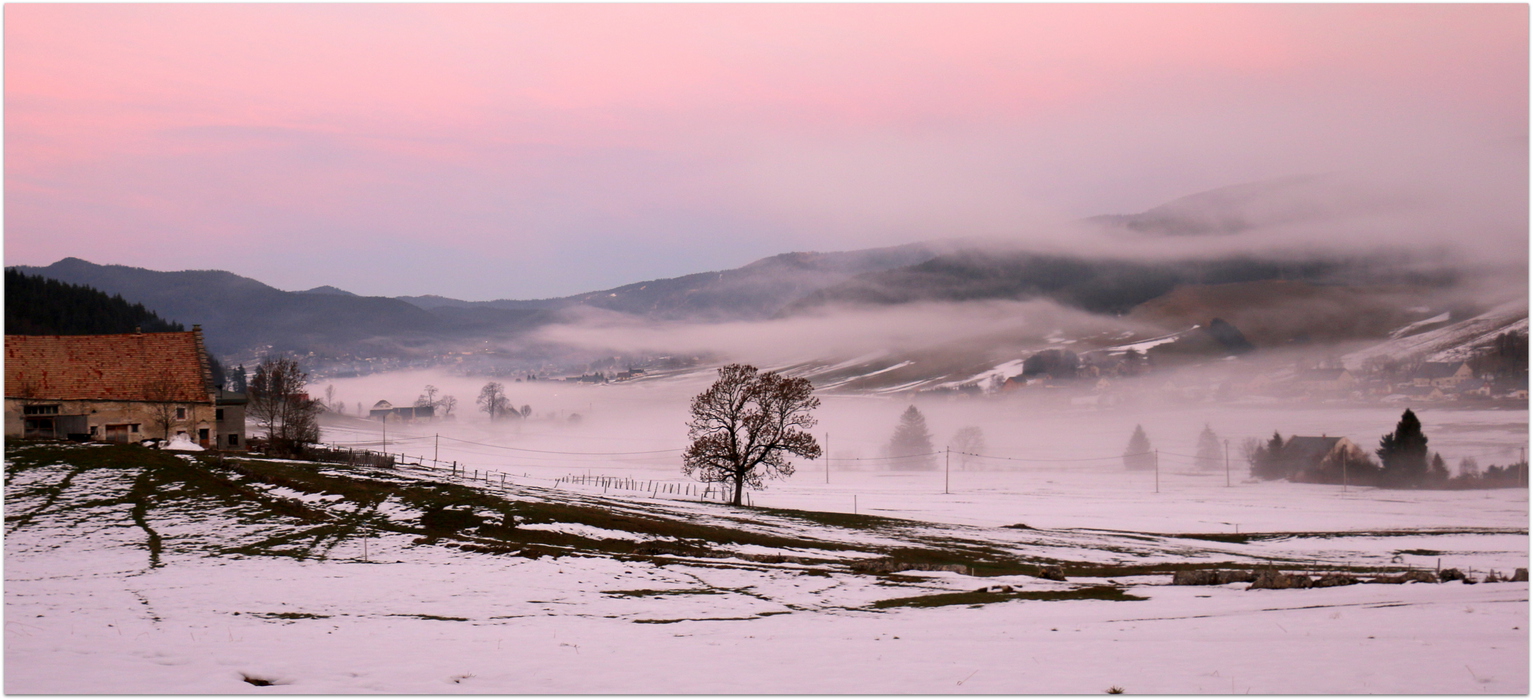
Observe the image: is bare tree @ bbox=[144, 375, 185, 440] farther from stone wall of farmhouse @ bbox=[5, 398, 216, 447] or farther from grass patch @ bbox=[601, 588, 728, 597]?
grass patch @ bbox=[601, 588, 728, 597]

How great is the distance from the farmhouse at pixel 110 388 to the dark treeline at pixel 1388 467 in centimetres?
16944

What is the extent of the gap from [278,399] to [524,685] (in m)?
104

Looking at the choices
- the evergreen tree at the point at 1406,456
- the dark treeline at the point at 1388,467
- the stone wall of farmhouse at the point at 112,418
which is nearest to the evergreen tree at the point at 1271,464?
the dark treeline at the point at 1388,467

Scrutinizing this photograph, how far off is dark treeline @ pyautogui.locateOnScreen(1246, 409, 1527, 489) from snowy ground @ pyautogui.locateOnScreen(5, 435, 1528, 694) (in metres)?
122

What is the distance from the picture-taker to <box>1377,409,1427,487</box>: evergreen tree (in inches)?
6201

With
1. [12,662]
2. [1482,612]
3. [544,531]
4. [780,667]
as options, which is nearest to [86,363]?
[544,531]

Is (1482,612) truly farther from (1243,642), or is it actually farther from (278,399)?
(278,399)

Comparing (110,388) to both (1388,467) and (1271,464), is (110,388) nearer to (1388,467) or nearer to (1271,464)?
(1388,467)

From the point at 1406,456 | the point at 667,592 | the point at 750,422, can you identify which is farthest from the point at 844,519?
the point at 1406,456

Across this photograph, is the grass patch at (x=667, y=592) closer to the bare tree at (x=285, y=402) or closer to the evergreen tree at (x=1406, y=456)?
the bare tree at (x=285, y=402)

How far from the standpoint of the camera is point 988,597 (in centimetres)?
3198

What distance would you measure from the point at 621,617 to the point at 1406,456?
179m

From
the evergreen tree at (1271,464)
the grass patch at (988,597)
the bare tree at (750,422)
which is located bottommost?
the evergreen tree at (1271,464)

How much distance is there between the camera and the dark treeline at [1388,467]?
518 feet
